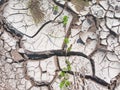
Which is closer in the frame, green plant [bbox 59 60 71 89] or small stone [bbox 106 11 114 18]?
green plant [bbox 59 60 71 89]

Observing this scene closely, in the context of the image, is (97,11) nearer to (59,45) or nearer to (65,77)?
(59,45)

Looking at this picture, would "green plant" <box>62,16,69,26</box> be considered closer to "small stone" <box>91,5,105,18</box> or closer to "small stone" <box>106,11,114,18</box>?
"small stone" <box>91,5,105,18</box>

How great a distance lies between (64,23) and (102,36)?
0.34 metres

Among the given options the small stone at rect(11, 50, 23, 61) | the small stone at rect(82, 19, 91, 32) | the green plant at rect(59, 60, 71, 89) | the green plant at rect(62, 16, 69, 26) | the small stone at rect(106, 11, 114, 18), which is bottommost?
the green plant at rect(59, 60, 71, 89)

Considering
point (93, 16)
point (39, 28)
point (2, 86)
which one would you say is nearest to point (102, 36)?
point (93, 16)

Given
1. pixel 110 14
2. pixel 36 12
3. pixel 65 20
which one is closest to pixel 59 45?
pixel 65 20

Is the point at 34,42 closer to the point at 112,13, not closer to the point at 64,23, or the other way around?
the point at 64,23

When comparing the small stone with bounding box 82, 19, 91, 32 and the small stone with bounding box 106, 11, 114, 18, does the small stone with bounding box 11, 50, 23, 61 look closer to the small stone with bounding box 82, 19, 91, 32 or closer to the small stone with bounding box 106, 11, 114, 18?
the small stone with bounding box 82, 19, 91, 32

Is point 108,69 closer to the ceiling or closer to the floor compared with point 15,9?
closer to the floor

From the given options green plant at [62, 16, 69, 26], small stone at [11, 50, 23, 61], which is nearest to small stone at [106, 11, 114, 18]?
green plant at [62, 16, 69, 26]

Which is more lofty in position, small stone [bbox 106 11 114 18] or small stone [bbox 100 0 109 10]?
small stone [bbox 100 0 109 10]

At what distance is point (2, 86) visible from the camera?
448 centimetres

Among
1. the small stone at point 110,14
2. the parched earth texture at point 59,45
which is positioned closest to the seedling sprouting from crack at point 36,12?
the parched earth texture at point 59,45

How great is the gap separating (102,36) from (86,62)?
26cm
